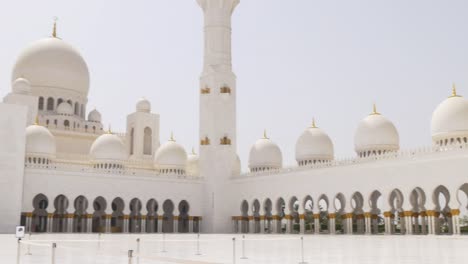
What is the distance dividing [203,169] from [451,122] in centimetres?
1487

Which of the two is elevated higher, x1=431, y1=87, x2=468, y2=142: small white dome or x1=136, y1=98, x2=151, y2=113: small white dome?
x1=136, y1=98, x2=151, y2=113: small white dome

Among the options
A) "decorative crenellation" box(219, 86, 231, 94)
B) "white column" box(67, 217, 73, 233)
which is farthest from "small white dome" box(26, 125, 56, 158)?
"decorative crenellation" box(219, 86, 231, 94)

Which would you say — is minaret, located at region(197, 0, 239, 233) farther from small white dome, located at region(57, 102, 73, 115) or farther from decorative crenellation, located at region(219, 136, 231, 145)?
small white dome, located at region(57, 102, 73, 115)

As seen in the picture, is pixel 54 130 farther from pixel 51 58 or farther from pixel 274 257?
pixel 274 257

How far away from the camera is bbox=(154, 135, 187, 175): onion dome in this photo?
113ft

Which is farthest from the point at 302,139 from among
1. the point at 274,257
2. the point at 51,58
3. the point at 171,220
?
the point at 274,257

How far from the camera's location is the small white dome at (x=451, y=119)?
23559mm

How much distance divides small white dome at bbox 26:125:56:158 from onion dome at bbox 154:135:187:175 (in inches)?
258

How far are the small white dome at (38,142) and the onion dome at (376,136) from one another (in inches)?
654

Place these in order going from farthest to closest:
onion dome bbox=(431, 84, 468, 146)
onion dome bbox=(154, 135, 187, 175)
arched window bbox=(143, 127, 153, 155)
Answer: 1. arched window bbox=(143, 127, 153, 155)
2. onion dome bbox=(154, 135, 187, 175)
3. onion dome bbox=(431, 84, 468, 146)


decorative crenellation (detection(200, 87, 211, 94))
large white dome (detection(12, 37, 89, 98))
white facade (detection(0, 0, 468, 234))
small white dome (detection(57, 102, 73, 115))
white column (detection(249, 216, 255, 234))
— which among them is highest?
large white dome (detection(12, 37, 89, 98))

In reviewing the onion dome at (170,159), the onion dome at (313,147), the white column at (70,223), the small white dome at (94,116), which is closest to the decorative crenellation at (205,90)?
the onion dome at (170,159)

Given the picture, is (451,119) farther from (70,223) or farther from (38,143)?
(38,143)

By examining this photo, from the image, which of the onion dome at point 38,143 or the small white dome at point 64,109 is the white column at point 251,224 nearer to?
the onion dome at point 38,143
